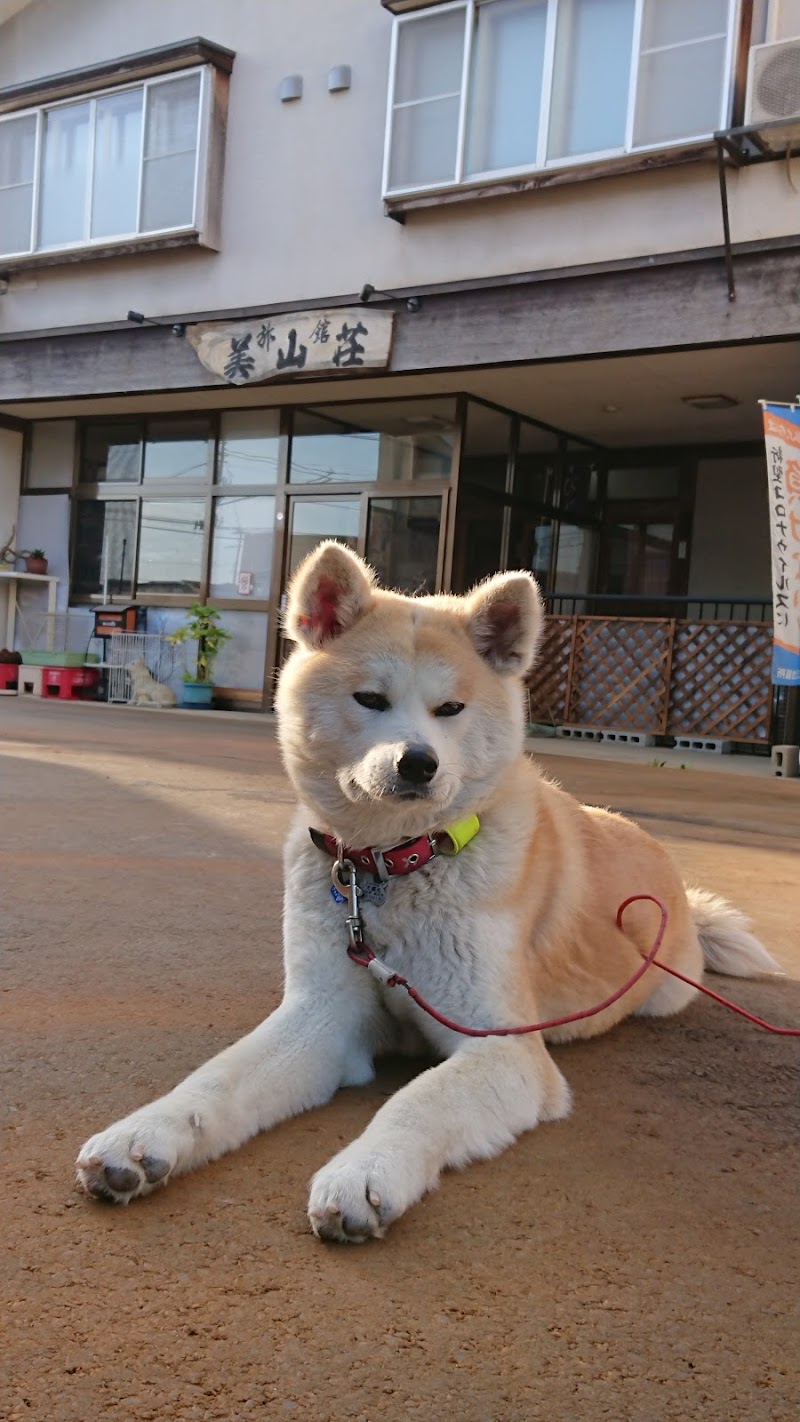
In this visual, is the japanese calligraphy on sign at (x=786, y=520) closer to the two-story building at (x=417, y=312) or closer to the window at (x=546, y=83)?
the two-story building at (x=417, y=312)

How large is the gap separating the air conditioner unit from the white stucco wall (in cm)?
52

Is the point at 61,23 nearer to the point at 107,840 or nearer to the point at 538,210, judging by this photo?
the point at 538,210

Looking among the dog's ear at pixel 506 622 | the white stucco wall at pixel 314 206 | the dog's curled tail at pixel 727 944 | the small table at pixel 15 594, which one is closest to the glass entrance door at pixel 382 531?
the white stucco wall at pixel 314 206

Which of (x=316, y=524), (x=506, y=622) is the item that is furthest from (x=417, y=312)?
(x=506, y=622)

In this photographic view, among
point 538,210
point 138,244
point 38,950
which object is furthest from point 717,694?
point 38,950

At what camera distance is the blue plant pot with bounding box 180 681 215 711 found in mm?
12156

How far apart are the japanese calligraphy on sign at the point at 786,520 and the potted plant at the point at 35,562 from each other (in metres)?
9.29

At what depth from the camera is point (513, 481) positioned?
11.5 metres

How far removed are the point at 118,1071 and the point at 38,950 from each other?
0.76 m

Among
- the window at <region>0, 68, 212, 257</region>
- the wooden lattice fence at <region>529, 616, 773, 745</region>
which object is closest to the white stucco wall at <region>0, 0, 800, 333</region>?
the window at <region>0, 68, 212, 257</region>

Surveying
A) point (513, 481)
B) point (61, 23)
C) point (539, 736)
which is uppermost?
point (61, 23)

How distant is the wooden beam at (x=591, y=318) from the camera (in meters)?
7.92

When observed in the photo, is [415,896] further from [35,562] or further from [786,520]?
[35,562]

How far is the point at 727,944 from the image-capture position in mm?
2848
